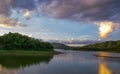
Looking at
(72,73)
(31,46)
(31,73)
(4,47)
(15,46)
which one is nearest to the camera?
(31,73)

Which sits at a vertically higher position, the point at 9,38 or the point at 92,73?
the point at 9,38

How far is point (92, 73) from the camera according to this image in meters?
51.8

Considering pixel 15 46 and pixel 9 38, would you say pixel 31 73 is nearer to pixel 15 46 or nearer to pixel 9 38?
pixel 15 46

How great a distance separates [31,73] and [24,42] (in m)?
140

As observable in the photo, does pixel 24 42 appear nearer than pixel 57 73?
No

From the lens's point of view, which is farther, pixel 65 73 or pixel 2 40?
pixel 2 40

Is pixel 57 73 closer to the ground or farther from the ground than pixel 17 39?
closer to the ground

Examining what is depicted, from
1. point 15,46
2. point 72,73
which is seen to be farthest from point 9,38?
point 72,73

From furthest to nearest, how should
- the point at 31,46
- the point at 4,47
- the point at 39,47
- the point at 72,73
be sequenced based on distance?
the point at 39,47
the point at 31,46
the point at 4,47
the point at 72,73

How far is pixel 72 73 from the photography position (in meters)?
51.2

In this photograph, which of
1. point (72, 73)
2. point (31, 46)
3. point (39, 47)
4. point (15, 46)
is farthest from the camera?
point (39, 47)

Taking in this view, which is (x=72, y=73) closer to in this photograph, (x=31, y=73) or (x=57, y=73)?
(x=57, y=73)

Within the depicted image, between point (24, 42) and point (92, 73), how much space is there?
13942cm

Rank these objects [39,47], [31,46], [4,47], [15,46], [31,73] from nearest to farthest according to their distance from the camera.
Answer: [31,73] → [4,47] → [15,46] → [31,46] → [39,47]
